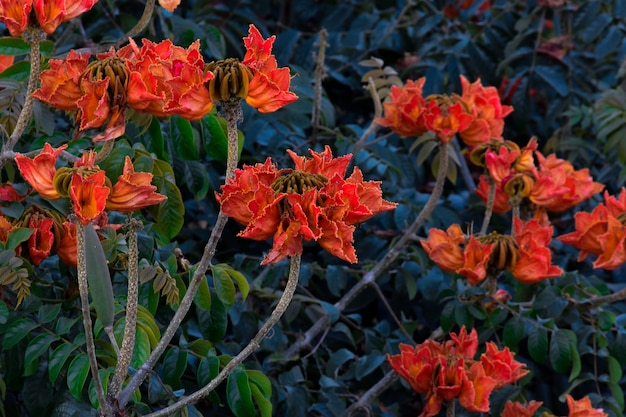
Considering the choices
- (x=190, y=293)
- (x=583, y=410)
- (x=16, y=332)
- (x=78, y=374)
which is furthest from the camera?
(x=583, y=410)

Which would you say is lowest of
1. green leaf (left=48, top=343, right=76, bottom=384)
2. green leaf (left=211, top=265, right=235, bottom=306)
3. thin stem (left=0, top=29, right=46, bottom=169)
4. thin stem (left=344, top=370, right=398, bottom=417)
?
thin stem (left=344, top=370, right=398, bottom=417)

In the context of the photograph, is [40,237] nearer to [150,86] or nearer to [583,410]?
[150,86]

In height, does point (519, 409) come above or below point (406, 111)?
below

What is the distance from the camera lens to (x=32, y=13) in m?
1.31

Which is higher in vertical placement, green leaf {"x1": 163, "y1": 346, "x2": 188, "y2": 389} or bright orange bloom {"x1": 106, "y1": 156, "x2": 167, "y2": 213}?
bright orange bloom {"x1": 106, "y1": 156, "x2": 167, "y2": 213}

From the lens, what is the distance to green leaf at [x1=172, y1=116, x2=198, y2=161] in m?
1.58

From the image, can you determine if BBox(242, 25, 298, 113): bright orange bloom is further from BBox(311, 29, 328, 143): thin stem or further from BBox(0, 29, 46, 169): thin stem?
BBox(311, 29, 328, 143): thin stem

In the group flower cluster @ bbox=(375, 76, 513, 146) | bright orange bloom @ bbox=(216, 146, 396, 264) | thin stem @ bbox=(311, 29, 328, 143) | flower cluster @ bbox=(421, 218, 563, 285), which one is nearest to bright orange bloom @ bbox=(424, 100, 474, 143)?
flower cluster @ bbox=(375, 76, 513, 146)

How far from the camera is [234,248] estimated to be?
2322mm

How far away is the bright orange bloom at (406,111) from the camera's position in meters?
1.94

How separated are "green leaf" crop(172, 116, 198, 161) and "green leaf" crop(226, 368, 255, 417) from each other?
35cm

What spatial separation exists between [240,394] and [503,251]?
57 cm

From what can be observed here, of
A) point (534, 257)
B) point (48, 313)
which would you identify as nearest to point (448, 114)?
point (534, 257)

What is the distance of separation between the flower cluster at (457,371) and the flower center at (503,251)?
0.48 feet
